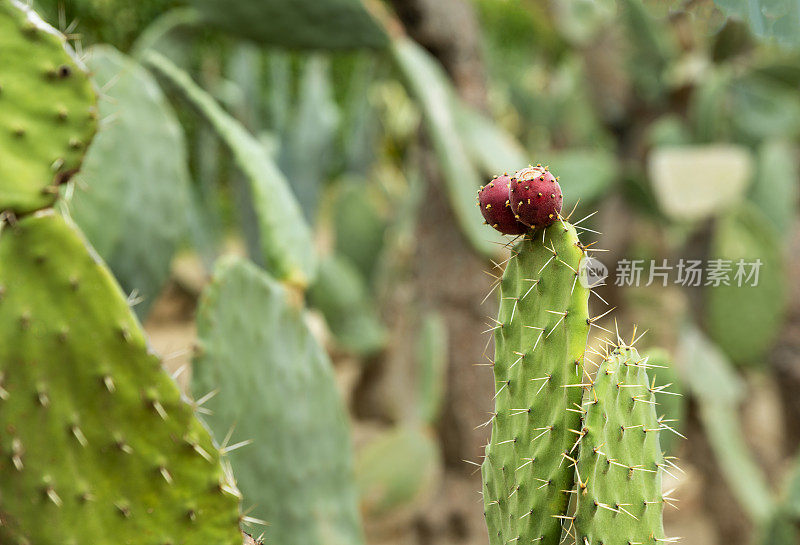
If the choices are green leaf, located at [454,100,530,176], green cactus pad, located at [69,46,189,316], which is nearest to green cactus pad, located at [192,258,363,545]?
green cactus pad, located at [69,46,189,316]

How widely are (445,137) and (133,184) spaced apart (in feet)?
1.80

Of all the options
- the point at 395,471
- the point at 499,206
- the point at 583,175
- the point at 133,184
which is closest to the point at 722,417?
the point at 583,175

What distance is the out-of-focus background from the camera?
1052 millimetres

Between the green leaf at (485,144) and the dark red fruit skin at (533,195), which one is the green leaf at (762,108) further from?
the dark red fruit skin at (533,195)

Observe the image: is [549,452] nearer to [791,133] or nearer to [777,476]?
[777,476]

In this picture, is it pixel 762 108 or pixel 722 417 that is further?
pixel 762 108

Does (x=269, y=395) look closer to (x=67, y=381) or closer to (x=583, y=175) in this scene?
(x=67, y=381)

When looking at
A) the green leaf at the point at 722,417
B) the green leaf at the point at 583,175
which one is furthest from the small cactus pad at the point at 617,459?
the green leaf at the point at 583,175

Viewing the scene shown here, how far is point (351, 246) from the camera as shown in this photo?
2311mm

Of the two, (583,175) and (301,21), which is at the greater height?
(301,21)

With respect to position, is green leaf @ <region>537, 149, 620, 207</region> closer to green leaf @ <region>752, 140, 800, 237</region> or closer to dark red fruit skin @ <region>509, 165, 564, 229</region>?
green leaf @ <region>752, 140, 800, 237</region>

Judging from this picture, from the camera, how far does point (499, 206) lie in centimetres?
41

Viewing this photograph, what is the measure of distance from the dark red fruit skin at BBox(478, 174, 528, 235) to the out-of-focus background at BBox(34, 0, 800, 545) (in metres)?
0.46

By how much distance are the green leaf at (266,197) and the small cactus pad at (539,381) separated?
0.45 meters
